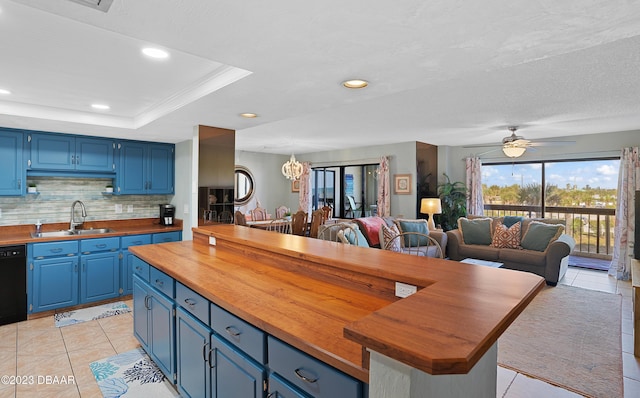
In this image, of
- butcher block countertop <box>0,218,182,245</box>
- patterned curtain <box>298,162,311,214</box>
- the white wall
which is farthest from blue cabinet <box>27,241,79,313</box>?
the white wall

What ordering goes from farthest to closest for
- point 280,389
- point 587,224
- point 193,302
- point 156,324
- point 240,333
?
point 587,224
point 156,324
point 193,302
point 240,333
point 280,389

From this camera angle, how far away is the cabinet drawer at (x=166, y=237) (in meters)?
4.73

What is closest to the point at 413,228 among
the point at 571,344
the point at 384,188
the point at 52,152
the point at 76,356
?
the point at 384,188

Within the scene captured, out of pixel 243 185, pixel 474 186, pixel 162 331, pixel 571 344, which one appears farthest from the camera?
pixel 243 185

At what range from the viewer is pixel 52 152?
4180 millimetres

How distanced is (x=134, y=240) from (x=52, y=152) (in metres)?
1.45

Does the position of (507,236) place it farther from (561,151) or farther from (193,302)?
(193,302)

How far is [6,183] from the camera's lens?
3898 mm

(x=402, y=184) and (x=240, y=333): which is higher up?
(x=402, y=184)

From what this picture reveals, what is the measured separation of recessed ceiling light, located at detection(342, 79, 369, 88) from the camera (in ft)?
7.22

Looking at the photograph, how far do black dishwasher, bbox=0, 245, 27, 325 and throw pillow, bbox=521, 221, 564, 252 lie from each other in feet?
22.2

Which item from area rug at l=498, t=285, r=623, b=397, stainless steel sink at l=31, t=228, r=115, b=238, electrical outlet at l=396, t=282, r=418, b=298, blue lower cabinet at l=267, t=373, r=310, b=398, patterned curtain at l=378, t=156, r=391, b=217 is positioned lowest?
area rug at l=498, t=285, r=623, b=397

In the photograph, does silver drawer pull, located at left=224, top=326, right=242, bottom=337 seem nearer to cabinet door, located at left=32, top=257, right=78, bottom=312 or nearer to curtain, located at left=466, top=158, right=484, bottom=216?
cabinet door, located at left=32, top=257, right=78, bottom=312

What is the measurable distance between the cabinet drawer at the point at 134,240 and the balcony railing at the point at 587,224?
6890mm
